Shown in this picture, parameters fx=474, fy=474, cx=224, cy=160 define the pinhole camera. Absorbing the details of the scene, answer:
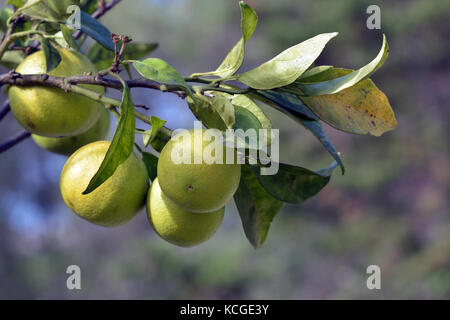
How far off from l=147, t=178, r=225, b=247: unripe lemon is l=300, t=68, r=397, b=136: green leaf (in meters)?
0.17

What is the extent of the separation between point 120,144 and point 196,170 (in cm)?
8

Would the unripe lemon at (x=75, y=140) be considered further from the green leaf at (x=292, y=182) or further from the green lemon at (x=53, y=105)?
the green leaf at (x=292, y=182)

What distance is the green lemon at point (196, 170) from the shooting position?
0.46 m

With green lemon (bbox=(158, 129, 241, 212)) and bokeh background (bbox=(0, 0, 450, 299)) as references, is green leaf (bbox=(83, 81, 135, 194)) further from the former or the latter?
bokeh background (bbox=(0, 0, 450, 299))

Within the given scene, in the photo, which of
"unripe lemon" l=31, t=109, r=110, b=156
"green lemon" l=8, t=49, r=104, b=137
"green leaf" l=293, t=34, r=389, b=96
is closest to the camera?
"green leaf" l=293, t=34, r=389, b=96

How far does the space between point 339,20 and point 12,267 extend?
5618 millimetres

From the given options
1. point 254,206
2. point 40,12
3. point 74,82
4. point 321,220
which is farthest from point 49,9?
point 321,220

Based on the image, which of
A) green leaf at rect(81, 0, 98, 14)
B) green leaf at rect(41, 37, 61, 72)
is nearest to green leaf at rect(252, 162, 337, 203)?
green leaf at rect(41, 37, 61, 72)

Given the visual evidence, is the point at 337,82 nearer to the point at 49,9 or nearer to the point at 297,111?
the point at 297,111

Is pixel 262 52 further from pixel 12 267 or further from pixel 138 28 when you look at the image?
pixel 12 267

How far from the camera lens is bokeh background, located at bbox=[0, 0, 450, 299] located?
479 cm

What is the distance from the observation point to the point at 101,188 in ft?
1.67

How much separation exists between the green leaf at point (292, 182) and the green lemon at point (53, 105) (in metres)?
0.21

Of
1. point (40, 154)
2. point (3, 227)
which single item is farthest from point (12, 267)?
point (40, 154)
